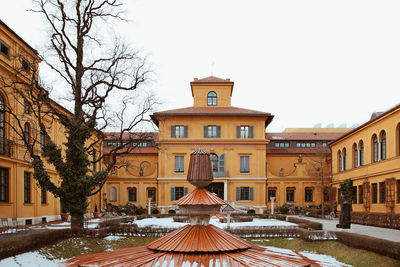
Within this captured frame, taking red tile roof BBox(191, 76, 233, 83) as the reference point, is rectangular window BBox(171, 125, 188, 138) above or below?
below

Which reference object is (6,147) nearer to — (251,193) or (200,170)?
(200,170)

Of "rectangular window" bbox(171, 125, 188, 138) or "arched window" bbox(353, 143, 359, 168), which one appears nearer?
"arched window" bbox(353, 143, 359, 168)

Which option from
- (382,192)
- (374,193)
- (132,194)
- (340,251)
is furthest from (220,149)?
(340,251)

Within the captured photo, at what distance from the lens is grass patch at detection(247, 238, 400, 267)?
559 inches

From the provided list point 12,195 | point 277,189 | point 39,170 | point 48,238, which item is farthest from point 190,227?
point 277,189

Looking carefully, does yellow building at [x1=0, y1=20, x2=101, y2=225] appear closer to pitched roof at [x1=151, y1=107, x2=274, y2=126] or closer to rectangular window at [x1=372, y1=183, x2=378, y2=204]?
pitched roof at [x1=151, y1=107, x2=274, y2=126]

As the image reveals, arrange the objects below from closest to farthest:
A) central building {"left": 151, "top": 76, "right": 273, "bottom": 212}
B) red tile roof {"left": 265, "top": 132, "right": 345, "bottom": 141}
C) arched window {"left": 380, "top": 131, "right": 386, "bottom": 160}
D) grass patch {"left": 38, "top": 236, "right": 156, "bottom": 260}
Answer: grass patch {"left": 38, "top": 236, "right": 156, "bottom": 260}, arched window {"left": 380, "top": 131, "right": 386, "bottom": 160}, central building {"left": 151, "top": 76, "right": 273, "bottom": 212}, red tile roof {"left": 265, "top": 132, "right": 345, "bottom": 141}

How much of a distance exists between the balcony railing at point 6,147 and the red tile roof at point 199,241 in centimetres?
1999

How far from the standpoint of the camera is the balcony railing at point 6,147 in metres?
23.5

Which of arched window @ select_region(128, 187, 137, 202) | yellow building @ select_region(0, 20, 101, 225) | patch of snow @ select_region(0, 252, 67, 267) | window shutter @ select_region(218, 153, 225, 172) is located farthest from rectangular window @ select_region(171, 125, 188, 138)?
patch of snow @ select_region(0, 252, 67, 267)

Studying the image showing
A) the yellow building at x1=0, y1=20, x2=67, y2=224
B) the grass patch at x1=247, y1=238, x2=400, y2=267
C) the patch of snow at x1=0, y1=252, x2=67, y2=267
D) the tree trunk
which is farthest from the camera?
the yellow building at x1=0, y1=20, x2=67, y2=224

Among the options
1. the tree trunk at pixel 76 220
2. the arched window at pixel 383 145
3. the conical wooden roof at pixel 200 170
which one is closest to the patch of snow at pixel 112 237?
the tree trunk at pixel 76 220

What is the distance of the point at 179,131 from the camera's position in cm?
4781

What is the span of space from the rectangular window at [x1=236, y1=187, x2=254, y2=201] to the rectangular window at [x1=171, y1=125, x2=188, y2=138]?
9326 millimetres
